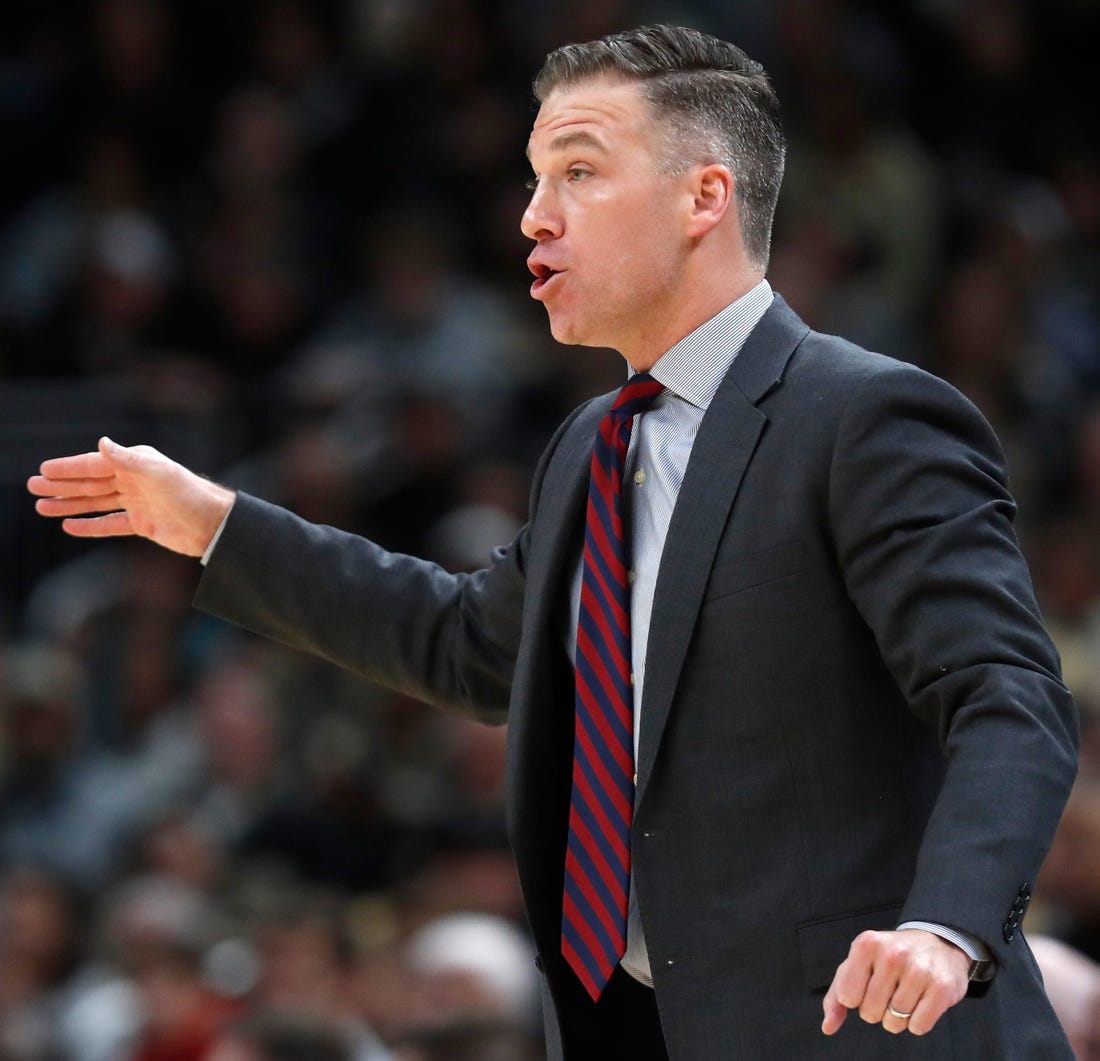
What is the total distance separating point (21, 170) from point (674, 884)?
21.7ft

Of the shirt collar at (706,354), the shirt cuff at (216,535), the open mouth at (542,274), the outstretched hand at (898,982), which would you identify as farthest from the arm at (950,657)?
the shirt cuff at (216,535)

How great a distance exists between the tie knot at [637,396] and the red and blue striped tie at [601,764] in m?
0.11

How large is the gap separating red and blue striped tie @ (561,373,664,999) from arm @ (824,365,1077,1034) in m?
0.32

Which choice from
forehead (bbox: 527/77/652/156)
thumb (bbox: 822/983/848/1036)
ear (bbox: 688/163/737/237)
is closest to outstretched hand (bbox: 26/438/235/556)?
forehead (bbox: 527/77/652/156)

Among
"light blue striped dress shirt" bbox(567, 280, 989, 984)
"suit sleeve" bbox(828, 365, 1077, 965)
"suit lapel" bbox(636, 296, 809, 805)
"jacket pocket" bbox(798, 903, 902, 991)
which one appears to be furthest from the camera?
"light blue striped dress shirt" bbox(567, 280, 989, 984)

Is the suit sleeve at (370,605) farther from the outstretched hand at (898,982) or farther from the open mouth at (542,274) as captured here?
the outstretched hand at (898,982)

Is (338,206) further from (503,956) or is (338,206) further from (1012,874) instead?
(1012,874)

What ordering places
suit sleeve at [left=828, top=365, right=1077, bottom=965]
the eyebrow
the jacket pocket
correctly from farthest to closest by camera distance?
the eyebrow
the jacket pocket
suit sleeve at [left=828, top=365, right=1077, bottom=965]

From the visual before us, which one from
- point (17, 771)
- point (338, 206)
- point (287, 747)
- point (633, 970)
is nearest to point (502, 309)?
point (338, 206)

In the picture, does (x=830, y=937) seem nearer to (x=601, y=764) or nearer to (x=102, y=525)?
(x=601, y=764)

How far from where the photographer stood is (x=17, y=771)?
21.6 feet

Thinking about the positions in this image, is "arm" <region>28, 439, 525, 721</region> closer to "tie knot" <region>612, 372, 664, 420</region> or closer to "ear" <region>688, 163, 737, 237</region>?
"tie knot" <region>612, 372, 664, 420</region>

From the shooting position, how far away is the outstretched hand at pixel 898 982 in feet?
6.72

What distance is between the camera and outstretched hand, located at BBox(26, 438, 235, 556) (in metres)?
2.91
